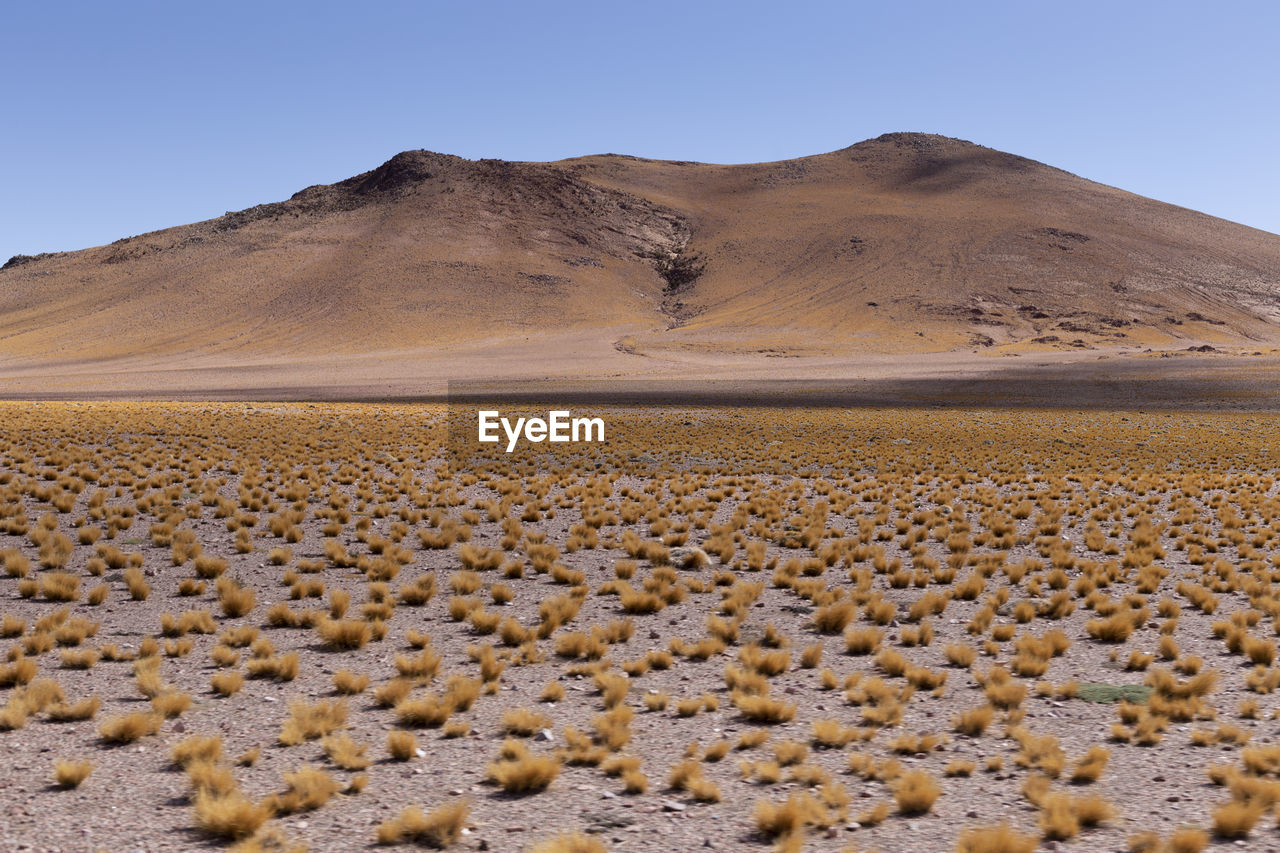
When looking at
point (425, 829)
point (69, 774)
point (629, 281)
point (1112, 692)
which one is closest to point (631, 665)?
point (425, 829)

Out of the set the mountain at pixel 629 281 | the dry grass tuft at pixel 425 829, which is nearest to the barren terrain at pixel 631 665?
the dry grass tuft at pixel 425 829

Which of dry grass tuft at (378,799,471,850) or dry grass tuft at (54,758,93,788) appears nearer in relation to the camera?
dry grass tuft at (378,799,471,850)

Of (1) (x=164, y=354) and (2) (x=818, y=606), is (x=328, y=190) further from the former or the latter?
(2) (x=818, y=606)

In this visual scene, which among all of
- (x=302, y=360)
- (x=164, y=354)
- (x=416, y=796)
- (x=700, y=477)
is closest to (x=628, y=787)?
(x=416, y=796)

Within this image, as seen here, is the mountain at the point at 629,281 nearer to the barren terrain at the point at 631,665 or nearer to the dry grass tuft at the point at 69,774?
the barren terrain at the point at 631,665

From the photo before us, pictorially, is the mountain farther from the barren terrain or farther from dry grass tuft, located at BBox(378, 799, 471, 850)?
dry grass tuft, located at BBox(378, 799, 471, 850)

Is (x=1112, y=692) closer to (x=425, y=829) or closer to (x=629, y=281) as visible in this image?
(x=425, y=829)

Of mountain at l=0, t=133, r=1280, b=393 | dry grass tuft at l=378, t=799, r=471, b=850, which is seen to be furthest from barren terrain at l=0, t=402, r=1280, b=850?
mountain at l=0, t=133, r=1280, b=393
